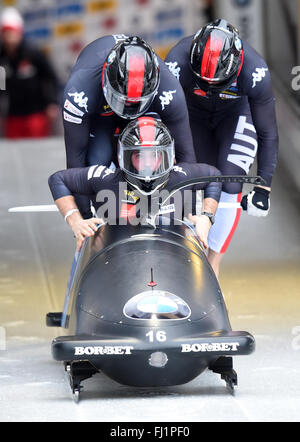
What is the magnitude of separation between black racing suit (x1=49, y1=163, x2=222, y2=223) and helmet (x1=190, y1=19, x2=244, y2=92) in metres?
0.60

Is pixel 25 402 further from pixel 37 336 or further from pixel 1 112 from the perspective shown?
pixel 1 112

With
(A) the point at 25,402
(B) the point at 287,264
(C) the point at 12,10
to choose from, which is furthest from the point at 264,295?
(C) the point at 12,10

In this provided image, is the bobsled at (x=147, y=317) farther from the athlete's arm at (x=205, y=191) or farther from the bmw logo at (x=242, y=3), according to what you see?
the bmw logo at (x=242, y=3)

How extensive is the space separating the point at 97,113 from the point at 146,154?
32.9 inches

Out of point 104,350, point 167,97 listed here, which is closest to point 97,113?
point 167,97

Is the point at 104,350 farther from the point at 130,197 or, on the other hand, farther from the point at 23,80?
the point at 23,80

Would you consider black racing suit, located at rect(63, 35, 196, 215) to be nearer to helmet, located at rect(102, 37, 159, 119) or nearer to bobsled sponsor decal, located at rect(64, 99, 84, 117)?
bobsled sponsor decal, located at rect(64, 99, 84, 117)

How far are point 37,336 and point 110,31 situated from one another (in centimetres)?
579

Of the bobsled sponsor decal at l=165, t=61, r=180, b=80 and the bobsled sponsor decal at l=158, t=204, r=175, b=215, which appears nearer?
the bobsled sponsor decal at l=158, t=204, r=175, b=215

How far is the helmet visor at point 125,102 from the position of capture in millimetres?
5184

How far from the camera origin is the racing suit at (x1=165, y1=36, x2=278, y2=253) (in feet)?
19.4

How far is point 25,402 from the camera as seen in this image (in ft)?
15.0

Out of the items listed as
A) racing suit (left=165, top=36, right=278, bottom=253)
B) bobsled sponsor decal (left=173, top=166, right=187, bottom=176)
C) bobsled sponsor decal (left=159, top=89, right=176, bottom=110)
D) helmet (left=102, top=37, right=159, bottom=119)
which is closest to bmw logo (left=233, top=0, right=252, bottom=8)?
racing suit (left=165, top=36, right=278, bottom=253)

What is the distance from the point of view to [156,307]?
4.43 m
